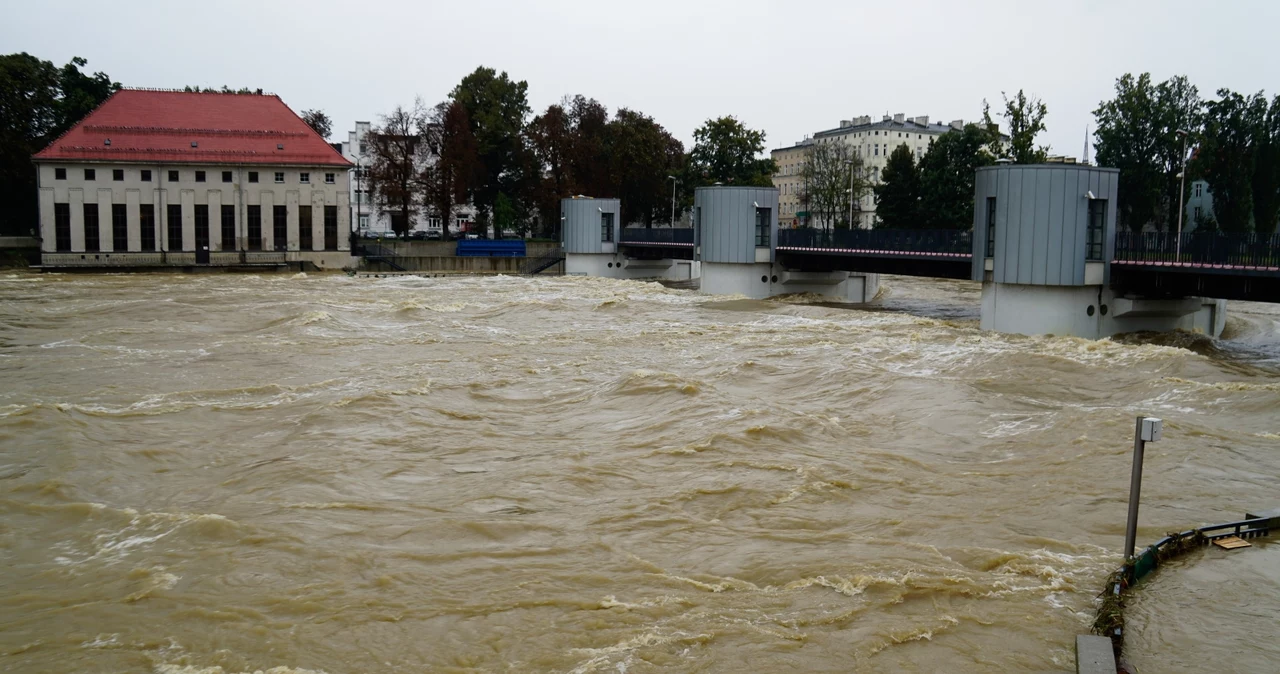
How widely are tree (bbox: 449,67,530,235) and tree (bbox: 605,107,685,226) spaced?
772 centimetres

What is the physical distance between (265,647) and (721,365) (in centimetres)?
1672

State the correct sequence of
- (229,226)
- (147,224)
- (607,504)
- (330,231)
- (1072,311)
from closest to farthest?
(607,504) → (1072,311) → (147,224) → (229,226) → (330,231)

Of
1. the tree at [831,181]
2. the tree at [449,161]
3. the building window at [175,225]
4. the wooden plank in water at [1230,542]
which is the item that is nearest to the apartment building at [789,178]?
the tree at [831,181]

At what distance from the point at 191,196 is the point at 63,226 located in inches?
296

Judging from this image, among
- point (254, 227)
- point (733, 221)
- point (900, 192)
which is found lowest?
point (254, 227)

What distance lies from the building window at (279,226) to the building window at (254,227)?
31.8 inches

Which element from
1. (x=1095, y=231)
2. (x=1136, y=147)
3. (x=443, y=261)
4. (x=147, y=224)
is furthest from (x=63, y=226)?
(x=1136, y=147)

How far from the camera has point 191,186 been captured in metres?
66.8

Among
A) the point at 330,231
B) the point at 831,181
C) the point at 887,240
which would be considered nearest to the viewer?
the point at 887,240

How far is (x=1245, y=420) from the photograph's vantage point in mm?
17469

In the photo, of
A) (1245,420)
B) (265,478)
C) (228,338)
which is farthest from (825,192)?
(265,478)

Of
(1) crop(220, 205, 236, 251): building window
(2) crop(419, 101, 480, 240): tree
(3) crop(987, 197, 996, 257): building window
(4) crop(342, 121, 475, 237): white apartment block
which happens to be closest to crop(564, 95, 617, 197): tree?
(2) crop(419, 101, 480, 240): tree

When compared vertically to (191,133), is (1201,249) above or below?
below

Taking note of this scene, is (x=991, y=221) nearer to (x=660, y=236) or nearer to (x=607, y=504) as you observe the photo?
(x=607, y=504)
